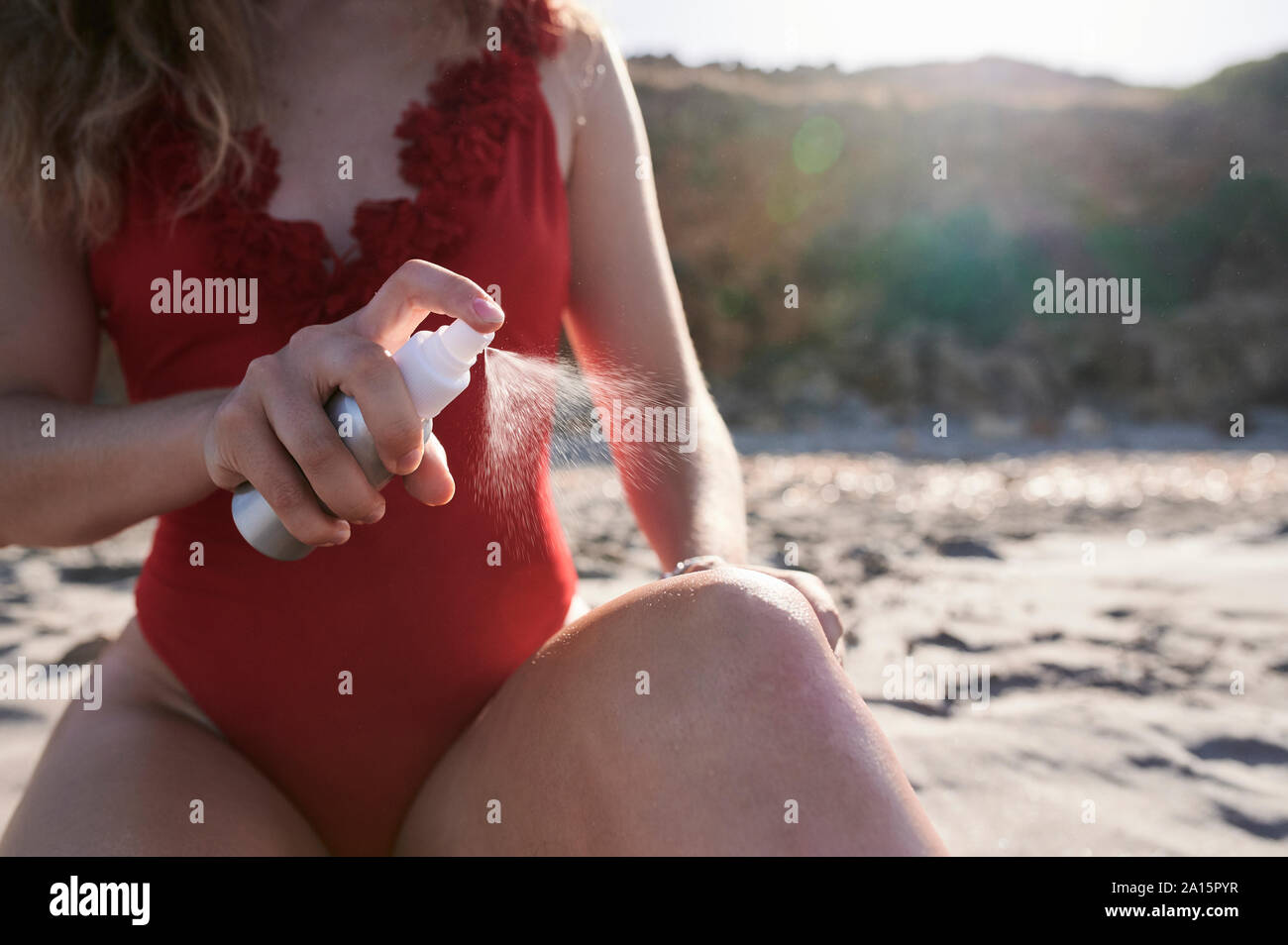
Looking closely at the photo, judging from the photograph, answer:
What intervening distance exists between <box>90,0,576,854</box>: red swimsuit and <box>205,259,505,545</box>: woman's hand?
1.27 ft

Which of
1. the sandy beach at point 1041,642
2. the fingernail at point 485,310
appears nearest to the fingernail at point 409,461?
the fingernail at point 485,310

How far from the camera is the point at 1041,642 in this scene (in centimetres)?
254

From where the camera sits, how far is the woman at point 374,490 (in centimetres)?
94

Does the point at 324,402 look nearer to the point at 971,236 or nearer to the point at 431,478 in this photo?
the point at 431,478

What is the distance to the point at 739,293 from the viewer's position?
13219 millimetres

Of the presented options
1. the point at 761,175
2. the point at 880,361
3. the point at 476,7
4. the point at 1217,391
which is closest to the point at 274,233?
the point at 476,7

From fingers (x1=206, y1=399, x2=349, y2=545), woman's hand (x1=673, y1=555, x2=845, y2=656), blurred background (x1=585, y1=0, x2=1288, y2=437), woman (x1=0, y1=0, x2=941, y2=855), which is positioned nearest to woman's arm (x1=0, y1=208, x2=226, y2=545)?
woman (x1=0, y1=0, x2=941, y2=855)

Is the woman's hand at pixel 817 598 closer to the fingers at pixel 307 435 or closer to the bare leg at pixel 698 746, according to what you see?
the bare leg at pixel 698 746

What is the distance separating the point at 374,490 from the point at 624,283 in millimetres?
725

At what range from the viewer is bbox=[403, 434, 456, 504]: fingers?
36.4 inches

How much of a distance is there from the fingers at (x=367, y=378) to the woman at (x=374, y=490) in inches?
1.7

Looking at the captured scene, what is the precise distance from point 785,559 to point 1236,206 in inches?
679

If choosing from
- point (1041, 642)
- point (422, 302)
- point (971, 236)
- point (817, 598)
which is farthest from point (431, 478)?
point (971, 236)
